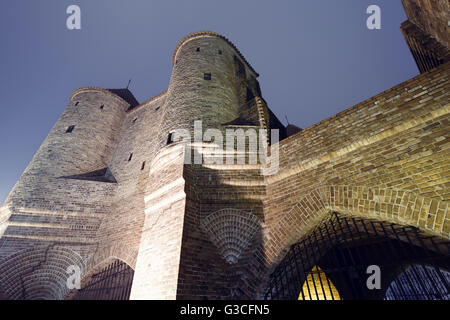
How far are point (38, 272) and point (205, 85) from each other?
7.52m

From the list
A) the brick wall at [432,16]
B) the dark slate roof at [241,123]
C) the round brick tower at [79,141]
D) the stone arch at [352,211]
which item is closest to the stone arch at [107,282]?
the round brick tower at [79,141]

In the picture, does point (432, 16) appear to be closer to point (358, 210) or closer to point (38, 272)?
point (358, 210)

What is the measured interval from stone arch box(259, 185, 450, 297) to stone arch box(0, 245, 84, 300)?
6286 mm

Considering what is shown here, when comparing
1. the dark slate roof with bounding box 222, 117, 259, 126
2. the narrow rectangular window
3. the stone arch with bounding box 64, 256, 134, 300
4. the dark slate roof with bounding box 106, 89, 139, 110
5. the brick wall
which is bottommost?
the stone arch with bounding box 64, 256, 134, 300

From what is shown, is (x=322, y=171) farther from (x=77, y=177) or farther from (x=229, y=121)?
(x=77, y=177)

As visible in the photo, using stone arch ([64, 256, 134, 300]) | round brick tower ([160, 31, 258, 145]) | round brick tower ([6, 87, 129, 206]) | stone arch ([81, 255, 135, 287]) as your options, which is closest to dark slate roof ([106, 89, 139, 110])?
round brick tower ([6, 87, 129, 206])

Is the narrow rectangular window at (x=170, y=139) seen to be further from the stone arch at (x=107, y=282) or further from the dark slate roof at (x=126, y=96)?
the dark slate roof at (x=126, y=96)

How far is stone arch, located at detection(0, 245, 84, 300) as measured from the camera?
630 centimetres

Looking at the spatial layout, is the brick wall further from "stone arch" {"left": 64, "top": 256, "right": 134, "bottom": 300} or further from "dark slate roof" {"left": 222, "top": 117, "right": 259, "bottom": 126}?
"stone arch" {"left": 64, "top": 256, "right": 134, "bottom": 300}

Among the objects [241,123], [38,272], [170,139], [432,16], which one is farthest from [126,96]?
[432,16]

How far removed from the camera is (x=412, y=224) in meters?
3.01

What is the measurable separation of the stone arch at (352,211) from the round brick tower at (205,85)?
2.98 metres
